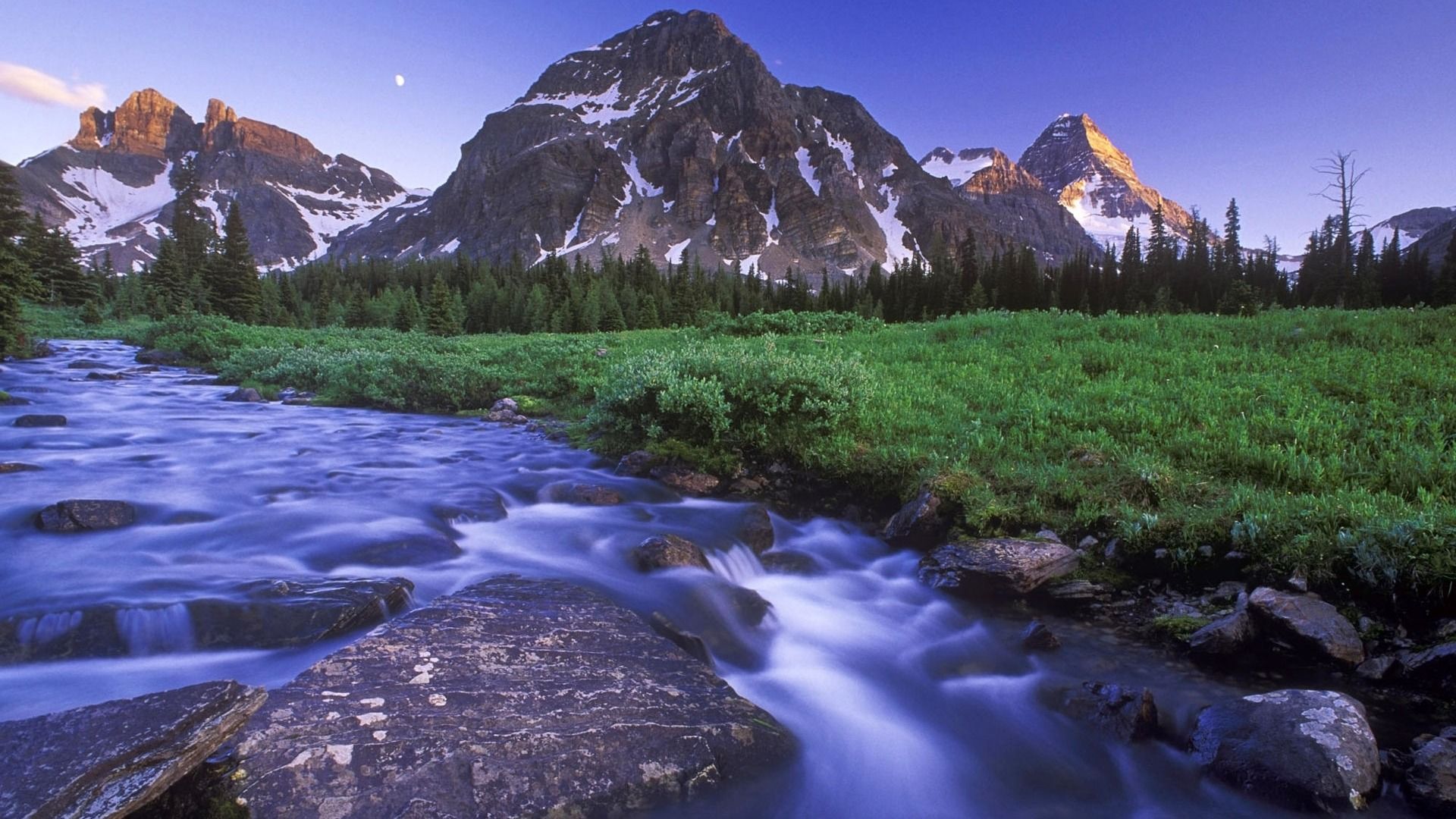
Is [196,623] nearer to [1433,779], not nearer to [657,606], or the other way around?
[657,606]

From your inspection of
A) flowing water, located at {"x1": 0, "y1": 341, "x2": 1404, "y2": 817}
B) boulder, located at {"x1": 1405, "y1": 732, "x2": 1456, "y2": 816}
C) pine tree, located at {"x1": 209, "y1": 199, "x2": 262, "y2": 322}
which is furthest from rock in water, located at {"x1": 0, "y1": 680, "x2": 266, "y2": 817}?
pine tree, located at {"x1": 209, "y1": 199, "x2": 262, "y2": 322}

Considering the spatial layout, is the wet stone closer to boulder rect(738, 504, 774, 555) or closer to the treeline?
boulder rect(738, 504, 774, 555)

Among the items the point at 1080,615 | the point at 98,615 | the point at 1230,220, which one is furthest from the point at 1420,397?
the point at 1230,220

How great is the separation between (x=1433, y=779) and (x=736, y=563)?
572cm

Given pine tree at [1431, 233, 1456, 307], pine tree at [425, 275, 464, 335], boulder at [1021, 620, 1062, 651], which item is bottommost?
boulder at [1021, 620, 1062, 651]

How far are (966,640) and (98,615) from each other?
23.7ft

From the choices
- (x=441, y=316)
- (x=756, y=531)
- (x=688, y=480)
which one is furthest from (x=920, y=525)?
(x=441, y=316)

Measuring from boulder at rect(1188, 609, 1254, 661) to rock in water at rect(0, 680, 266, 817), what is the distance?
6.47m

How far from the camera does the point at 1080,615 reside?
6.34m

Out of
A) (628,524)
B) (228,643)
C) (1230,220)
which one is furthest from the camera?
(1230,220)

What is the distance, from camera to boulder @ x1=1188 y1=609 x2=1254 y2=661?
17.3 feet

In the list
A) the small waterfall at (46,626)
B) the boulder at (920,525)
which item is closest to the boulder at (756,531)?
the boulder at (920,525)

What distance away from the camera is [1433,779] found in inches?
148

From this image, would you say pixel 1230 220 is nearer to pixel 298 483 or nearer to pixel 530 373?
pixel 530 373
